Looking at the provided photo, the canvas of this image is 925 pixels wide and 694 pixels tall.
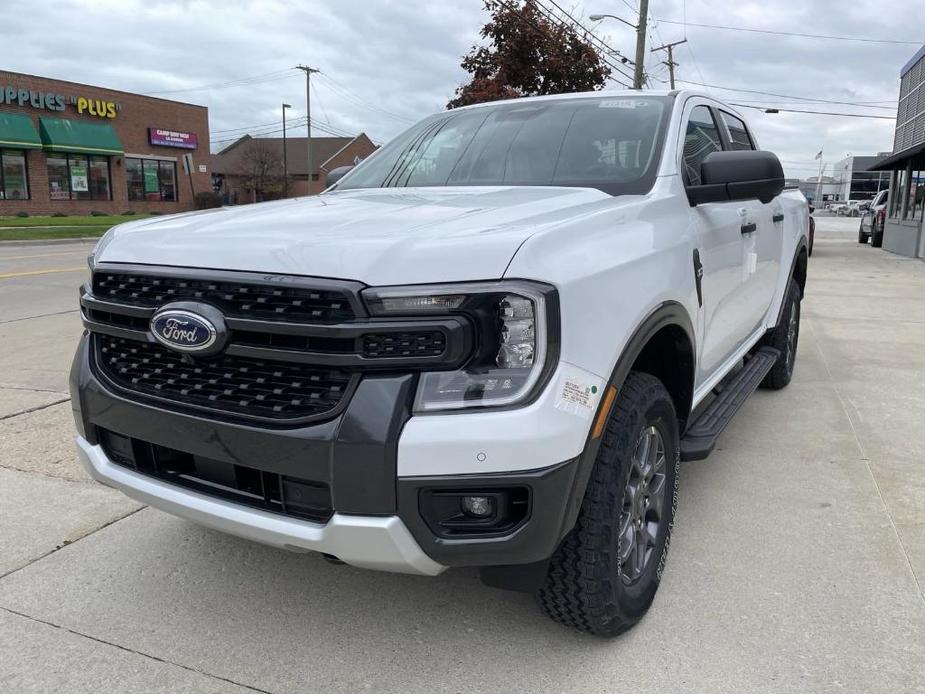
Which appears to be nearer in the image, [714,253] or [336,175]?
[714,253]

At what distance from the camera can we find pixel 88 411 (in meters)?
2.51

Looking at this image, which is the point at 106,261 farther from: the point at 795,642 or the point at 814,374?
the point at 814,374

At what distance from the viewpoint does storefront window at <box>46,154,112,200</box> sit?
34.4m

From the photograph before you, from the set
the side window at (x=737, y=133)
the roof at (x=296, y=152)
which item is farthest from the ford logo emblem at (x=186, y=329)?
the roof at (x=296, y=152)

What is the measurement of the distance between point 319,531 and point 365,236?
82 centimetres

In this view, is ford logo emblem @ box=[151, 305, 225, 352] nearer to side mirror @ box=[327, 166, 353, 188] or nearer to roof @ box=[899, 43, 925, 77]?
side mirror @ box=[327, 166, 353, 188]

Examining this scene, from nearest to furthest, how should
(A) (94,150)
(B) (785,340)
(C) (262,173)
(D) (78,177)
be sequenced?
1. (B) (785,340)
2. (A) (94,150)
3. (D) (78,177)
4. (C) (262,173)

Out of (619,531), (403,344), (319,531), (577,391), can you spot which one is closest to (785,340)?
(619,531)

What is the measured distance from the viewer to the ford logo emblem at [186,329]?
6.91ft

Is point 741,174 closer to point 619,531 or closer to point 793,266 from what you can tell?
point 619,531

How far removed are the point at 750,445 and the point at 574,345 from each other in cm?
293

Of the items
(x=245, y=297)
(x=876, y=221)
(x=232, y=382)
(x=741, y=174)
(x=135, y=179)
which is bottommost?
(x=232, y=382)

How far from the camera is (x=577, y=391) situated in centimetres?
202

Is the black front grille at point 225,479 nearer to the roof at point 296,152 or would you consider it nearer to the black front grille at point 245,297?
the black front grille at point 245,297
